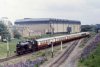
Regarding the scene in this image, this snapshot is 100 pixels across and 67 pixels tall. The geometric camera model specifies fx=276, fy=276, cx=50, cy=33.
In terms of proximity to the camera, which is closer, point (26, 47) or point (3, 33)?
point (26, 47)

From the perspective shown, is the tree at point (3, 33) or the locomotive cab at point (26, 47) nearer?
the locomotive cab at point (26, 47)

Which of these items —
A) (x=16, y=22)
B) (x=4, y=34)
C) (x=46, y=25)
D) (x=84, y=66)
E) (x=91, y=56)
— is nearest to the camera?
(x=84, y=66)

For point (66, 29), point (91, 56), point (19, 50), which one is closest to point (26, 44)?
point (19, 50)

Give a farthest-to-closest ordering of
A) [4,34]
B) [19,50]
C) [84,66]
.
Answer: [4,34] < [19,50] < [84,66]

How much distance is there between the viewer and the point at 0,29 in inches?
3258

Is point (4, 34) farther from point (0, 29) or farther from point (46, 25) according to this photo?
point (46, 25)

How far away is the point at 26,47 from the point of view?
52.5 m

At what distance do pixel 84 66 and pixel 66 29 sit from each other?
15621cm

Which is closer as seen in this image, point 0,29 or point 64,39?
point 64,39

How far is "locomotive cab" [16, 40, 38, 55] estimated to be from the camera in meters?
51.6

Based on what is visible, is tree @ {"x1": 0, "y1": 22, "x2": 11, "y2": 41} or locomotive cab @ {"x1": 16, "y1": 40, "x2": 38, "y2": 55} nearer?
locomotive cab @ {"x1": 16, "y1": 40, "x2": 38, "y2": 55}

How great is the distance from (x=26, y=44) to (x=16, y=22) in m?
137

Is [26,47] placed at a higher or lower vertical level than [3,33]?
lower

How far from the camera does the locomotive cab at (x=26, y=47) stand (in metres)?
51.6
